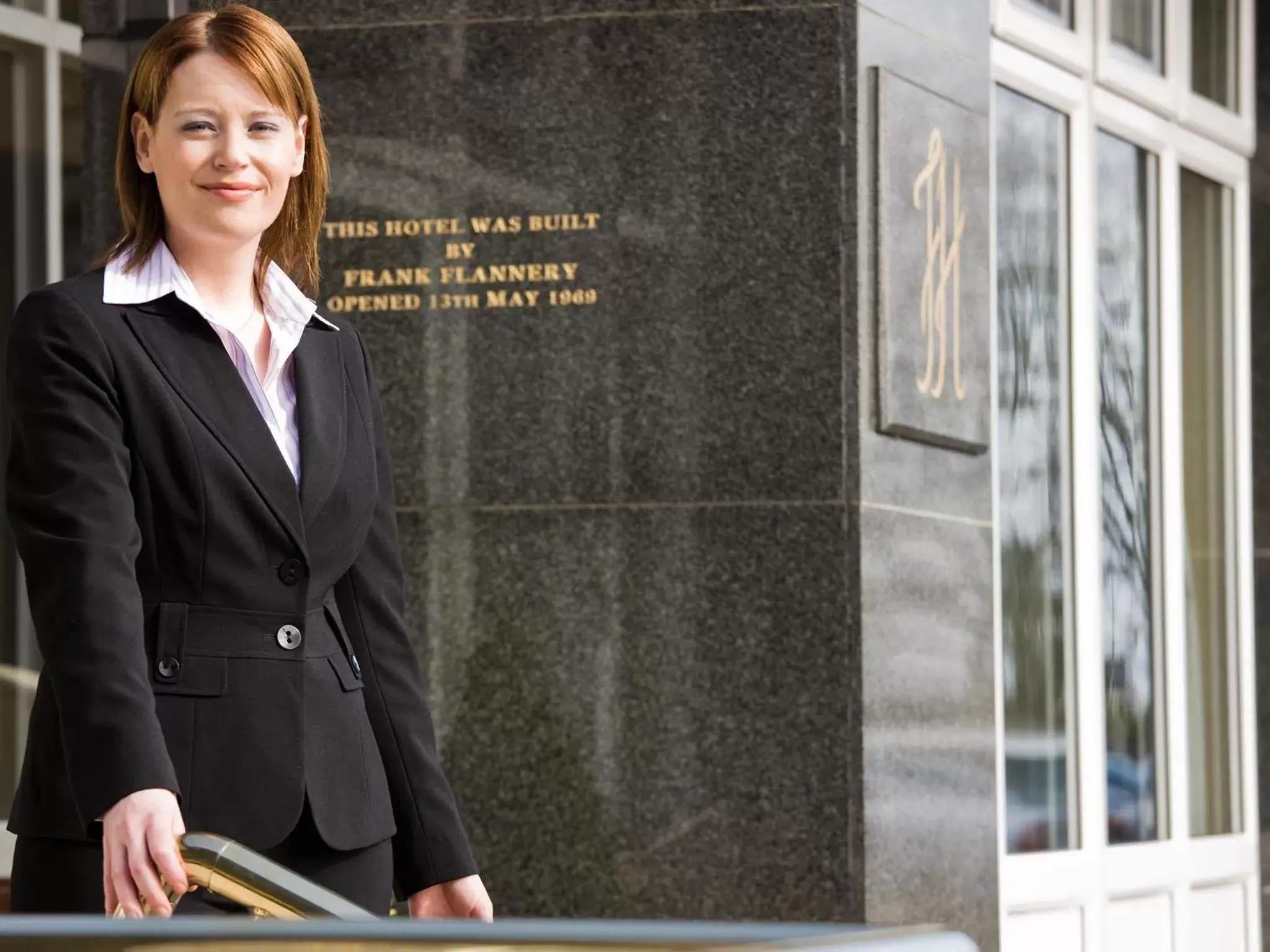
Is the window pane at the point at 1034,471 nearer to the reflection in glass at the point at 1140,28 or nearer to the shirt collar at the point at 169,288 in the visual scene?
the reflection in glass at the point at 1140,28

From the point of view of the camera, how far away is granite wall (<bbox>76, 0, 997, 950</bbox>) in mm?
5930

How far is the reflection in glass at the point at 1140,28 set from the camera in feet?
29.0

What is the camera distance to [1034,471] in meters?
8.25

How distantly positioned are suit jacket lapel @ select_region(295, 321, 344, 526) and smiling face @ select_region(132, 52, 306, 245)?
0.17 metres

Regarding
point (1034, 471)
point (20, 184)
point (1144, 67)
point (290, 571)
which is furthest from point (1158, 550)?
point (290, 571)

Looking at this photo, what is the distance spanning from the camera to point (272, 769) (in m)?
2.80

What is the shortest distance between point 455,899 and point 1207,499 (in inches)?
280

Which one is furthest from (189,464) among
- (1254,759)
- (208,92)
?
(1254,759)

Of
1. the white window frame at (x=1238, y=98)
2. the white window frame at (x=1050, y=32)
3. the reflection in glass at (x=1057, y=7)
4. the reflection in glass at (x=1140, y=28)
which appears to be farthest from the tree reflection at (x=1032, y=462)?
the white window frame at (x=1238, y=98)

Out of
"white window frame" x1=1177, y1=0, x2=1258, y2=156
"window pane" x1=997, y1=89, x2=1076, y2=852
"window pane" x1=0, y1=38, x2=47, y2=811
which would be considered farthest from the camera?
"white window frame" x1=1177, y1=0, x2=1258, y2=156

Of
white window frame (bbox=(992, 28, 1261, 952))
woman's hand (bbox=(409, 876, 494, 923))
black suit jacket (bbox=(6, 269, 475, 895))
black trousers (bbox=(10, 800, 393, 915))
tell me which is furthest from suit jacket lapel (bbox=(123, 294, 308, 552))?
white window frame (bbox=(992, 28, 1261, 952))

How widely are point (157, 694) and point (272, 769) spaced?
6.3 inches

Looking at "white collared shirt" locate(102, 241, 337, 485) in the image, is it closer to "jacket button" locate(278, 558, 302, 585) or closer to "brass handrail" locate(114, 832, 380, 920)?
"jacket button" locate(278, 558, 302, 585)

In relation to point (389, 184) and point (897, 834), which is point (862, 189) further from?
point (897, 834)
